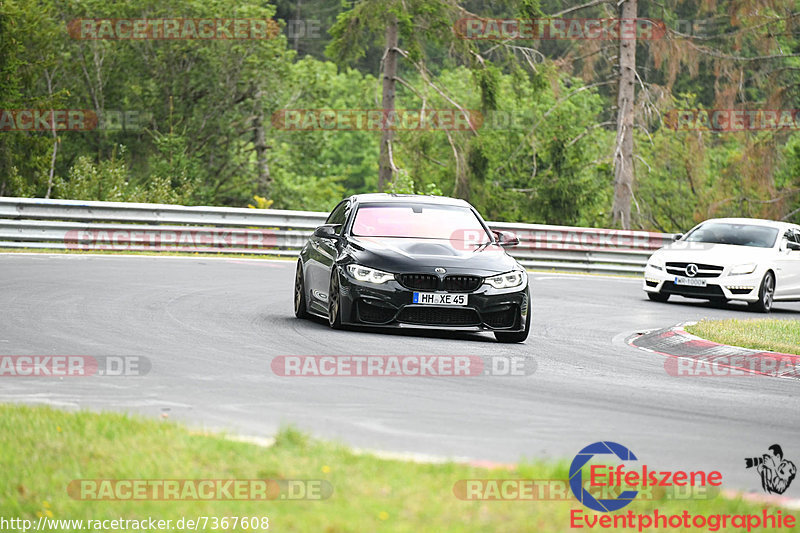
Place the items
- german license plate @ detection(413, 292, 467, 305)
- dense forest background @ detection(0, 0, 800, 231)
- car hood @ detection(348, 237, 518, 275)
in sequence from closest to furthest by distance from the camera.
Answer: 1. german license plate @ detection(413, 292, 467, 305)
2. car hood @ detection(348, 237, 518, 275)
3. dense forest background @ detection(0, 0, 800, 231)

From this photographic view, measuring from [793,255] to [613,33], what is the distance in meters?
16.4

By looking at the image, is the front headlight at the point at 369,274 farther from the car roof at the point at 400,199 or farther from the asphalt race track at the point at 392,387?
the car roof at the point at 400,199

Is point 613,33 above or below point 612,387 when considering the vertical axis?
above

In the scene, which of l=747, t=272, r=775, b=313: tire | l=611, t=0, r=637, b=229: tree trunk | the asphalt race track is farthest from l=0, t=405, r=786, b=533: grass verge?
l=611, t=0, r=637, b=229: tree trunk

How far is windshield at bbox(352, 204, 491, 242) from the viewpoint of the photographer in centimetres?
1417

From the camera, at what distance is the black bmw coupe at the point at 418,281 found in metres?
12.9

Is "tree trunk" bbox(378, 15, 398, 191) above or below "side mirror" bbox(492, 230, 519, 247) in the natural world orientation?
above

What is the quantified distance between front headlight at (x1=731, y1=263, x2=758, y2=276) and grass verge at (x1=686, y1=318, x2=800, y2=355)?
332 centimetres

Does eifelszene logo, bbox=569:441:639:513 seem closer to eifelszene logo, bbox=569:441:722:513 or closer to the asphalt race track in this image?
eifelszene logo, bbox=569:441:722:513

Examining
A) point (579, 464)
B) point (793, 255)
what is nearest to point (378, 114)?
point (793, 255)

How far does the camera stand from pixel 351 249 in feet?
44.3

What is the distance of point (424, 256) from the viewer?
13195 mm

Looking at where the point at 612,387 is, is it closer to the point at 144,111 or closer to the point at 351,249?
the point at 351,249

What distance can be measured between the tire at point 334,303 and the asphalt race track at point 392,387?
0.43 feet
